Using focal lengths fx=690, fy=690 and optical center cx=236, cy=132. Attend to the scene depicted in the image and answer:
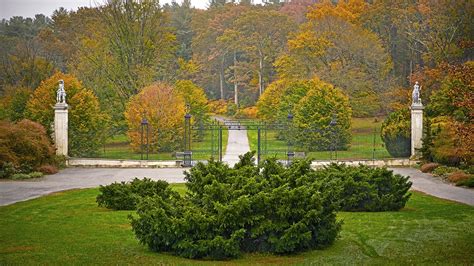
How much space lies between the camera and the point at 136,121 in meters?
30.6

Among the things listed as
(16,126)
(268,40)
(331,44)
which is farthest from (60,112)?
(268,40)

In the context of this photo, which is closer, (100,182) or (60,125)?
(100,182)

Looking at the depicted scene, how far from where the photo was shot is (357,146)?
115ft

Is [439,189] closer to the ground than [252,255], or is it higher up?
higher up

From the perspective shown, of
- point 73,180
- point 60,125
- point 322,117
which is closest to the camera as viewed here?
point 73,180

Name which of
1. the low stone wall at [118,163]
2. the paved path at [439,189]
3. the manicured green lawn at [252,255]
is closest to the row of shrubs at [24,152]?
the low stone wall at [118,163]

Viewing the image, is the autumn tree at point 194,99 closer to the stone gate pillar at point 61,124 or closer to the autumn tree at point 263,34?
the stone gate pillar at point 61,124

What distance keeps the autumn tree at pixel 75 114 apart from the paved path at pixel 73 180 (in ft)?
6.84

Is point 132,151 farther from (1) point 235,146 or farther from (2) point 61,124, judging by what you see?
(1) point 235,146

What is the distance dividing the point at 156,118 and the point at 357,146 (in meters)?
10.6

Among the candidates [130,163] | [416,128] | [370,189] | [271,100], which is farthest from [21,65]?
[370,189]

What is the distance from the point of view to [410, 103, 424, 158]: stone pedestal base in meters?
27.5

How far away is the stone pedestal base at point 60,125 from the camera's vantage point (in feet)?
89.9

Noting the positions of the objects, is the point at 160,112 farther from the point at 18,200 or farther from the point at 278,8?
the point at 278,8
